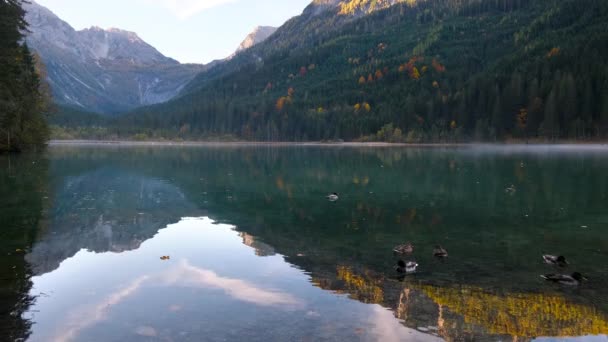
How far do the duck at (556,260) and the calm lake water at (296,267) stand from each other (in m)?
0.29

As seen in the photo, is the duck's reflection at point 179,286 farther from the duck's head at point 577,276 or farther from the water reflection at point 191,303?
the duck's head at point 577,276

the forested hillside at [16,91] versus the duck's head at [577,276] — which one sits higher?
the forested hillside at [16,91]

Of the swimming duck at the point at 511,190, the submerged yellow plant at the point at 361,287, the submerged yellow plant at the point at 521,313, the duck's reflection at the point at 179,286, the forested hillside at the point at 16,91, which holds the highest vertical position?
the forested hillside at the point at 16,91

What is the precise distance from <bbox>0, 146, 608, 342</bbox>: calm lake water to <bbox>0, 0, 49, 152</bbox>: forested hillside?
28.4 meters

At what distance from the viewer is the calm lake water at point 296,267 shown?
11.2 meters

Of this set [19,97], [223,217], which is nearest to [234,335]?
[223,217]

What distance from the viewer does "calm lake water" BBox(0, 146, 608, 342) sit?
11.2 m

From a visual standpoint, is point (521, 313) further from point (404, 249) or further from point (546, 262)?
point (404, 249)

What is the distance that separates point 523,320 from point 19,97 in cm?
7192

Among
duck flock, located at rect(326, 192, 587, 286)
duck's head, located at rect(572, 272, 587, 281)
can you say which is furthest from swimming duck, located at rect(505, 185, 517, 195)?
duck's head, located at rect(572, 272, 587, 281)

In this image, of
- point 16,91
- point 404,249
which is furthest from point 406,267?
point 16,91

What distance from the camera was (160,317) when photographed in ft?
38.9

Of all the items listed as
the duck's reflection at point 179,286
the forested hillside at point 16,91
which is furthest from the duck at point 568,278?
the forested hillside at point 16,91

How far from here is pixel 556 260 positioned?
16.4m
